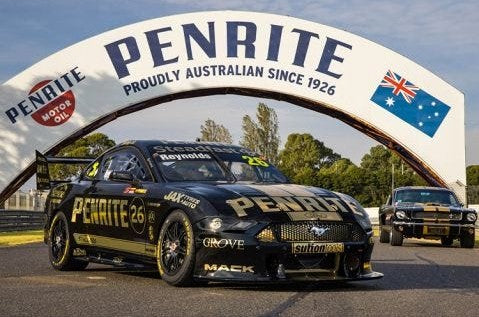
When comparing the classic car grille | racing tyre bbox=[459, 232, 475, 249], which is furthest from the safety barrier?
racing tyre bbox=[459, 232, 475, 249]

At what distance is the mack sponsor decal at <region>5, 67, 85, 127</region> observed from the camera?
3356 cm

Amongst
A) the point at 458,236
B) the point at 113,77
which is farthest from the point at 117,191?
the point at 113,77

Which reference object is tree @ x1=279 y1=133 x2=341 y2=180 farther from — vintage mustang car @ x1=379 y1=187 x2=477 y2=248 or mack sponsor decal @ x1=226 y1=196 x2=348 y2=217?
mack sponsor decal @ x1=226 y1=196 x2=348 y2=217

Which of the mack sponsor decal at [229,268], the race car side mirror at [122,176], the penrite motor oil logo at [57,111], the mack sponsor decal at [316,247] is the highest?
the penrite motor oil logo at [57,111]

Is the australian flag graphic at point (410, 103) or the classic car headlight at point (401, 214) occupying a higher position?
the australian flag graphic at point (410, 103)

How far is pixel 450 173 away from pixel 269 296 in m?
28.0

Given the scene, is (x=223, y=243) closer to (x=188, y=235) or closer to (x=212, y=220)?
(x=212, y=220)

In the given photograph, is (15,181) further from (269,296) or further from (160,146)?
(269,296)

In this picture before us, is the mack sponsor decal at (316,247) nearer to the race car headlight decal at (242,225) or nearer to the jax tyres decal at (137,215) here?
the race car headlight decal at (242,225)

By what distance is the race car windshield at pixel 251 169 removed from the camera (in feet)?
29.1

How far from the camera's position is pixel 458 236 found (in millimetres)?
17859

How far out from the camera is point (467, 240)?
1792 cm

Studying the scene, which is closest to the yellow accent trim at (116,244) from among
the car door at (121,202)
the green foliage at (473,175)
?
the car door at (121,202)

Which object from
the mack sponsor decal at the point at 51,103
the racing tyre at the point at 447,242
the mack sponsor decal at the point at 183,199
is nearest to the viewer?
the mack sponsor decal at the point at 183,199
